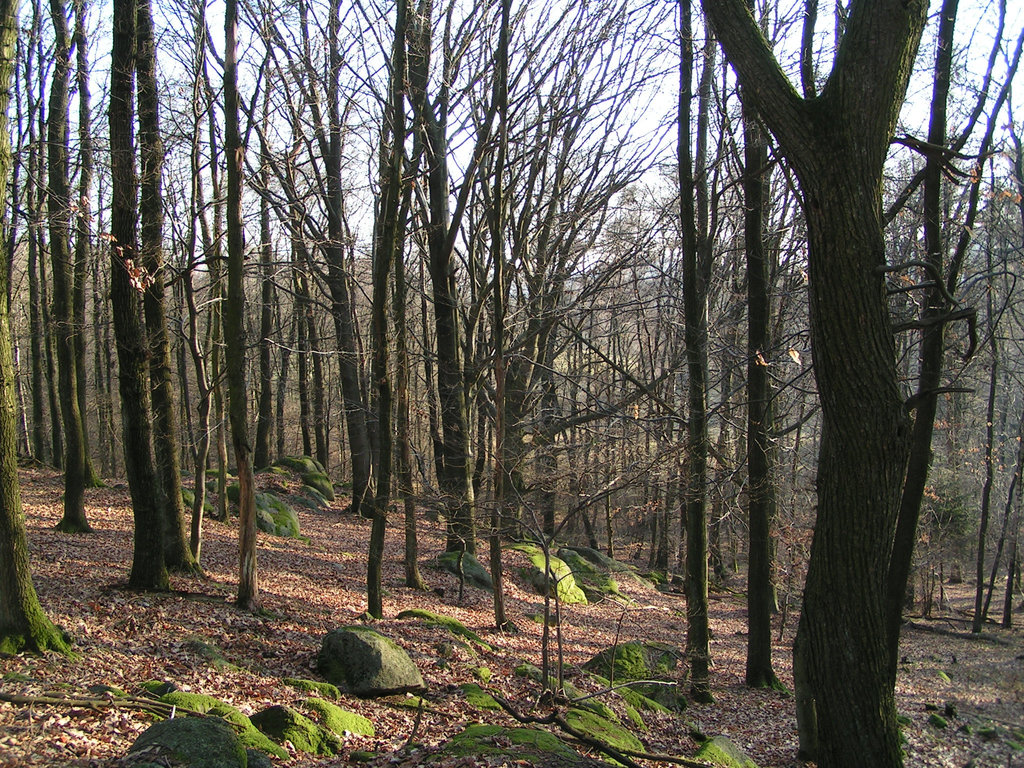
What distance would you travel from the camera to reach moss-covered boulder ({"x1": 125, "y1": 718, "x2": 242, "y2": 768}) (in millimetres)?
3992

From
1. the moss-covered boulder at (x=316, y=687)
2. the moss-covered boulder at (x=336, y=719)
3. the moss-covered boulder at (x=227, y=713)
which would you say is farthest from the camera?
the moss-covered boulder at (x=316, y=687)

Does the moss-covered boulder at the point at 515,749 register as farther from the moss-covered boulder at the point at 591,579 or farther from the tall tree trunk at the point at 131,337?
the moss-covered boulder at the point at 591,579

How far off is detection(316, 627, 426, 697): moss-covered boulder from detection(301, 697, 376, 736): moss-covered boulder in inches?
30.8

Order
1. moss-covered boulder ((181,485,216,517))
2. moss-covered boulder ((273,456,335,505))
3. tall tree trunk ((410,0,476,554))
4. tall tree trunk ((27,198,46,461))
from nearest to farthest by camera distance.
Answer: tall tree trunk ((410,0,476,554)) → moss-covered boulder ((181,485,216,517)) → tall tree trunk ((27,198,46,461)) → moss-covered boulder ((273,456,335,505))

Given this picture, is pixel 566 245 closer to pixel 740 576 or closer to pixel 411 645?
pixel 411 645

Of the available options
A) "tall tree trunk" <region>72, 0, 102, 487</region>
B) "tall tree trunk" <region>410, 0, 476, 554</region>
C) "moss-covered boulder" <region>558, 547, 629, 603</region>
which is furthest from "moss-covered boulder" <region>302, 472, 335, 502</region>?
"tall tree trunk" <region>72, 0, 102, 487</region>

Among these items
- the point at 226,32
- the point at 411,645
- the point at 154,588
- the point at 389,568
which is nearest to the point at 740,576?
the point at 389,568

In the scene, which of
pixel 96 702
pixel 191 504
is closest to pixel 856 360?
pixel 96 702

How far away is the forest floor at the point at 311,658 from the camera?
211 inches

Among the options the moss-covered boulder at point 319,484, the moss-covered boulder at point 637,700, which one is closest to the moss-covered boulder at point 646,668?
the moss-covered boulder at point 637,700

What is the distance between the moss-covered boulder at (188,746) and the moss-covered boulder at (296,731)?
3.60ft

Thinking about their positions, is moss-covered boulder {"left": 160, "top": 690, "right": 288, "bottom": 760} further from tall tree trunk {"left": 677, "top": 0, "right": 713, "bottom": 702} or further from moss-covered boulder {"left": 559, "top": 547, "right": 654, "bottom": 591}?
moss-covered boulder {"left": 559, "top": 547, "right": 654, "bottom": 591}

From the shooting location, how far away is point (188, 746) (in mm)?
4109

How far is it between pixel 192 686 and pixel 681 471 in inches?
261
